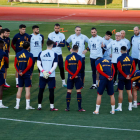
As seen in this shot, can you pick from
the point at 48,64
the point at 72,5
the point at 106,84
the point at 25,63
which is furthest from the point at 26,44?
the point at 72,5

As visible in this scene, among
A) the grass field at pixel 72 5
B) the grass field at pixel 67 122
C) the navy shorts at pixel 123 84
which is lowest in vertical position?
the grass field at pixel 67 122

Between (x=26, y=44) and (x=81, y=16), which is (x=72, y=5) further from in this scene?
(x=26, y=44)

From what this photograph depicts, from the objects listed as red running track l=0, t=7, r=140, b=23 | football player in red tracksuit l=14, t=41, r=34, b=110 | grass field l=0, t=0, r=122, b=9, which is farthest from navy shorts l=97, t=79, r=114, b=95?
grass field l=0, t=0, r=122, b=9

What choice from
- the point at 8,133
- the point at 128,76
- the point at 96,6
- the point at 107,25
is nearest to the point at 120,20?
the point at 107,25

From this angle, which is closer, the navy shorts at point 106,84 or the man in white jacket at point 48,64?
the navy shorts at point 106,84

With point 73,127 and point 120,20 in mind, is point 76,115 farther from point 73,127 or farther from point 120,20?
point 120,20

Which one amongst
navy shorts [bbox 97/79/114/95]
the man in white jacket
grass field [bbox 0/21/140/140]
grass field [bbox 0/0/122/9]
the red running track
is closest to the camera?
grass field [bbox 0/21/140/140]

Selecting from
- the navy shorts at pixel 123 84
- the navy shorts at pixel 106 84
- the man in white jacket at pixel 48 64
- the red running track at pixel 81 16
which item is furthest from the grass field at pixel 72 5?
the navy shorts at pixel 106 84

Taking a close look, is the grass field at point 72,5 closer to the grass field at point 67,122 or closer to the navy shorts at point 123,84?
the grass field at point 67,122

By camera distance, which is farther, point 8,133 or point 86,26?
point 86,26

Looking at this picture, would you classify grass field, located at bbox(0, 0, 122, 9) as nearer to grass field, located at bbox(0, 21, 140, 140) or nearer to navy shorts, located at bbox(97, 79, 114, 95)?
grass field, located at bbox(0, 21, 140, 140)

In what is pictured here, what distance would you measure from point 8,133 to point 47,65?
102 inches

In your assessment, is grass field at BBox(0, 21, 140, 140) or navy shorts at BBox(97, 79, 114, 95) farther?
navy shorts at BBox(97, 79, 114, 95)

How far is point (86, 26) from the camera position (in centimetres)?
3142
